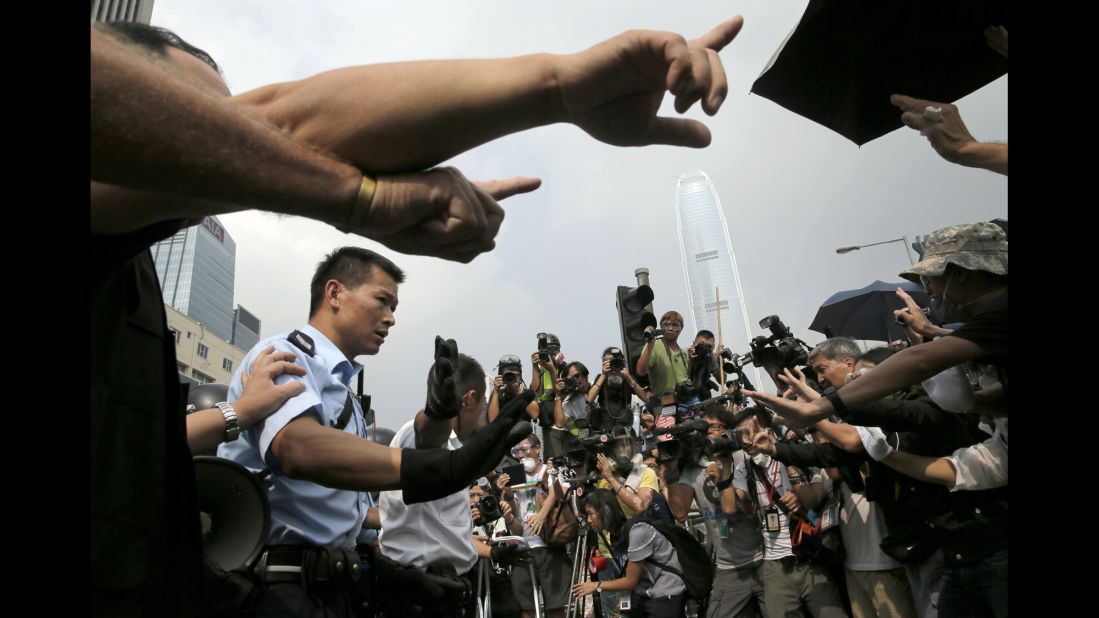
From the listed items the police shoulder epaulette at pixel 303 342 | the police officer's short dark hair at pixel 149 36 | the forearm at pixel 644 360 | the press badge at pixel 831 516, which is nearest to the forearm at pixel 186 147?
the police officer's short dark hair at pixel 149 36

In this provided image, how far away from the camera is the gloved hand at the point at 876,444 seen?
4.59 meters

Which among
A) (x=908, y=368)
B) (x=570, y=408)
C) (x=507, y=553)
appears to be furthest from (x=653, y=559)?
(x=908, y=368)

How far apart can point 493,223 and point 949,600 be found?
3.88 m

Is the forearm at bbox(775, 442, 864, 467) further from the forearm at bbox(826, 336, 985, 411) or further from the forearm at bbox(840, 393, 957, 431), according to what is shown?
the forearm at bbox(826, 336, 985, 411)

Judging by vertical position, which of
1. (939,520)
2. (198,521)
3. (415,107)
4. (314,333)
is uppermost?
(415,107)

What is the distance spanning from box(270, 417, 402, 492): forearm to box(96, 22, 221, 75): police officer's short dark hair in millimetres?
1159

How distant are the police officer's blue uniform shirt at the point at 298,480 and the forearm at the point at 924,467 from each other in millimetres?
3174

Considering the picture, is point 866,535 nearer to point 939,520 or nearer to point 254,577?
point 939,520

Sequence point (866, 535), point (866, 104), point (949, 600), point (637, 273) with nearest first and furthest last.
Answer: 1. point (866, 104)
2. point (949, 600)
3. point (866, 535)
4. point (637, 273)

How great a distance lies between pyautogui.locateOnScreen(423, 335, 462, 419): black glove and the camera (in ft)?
8.71

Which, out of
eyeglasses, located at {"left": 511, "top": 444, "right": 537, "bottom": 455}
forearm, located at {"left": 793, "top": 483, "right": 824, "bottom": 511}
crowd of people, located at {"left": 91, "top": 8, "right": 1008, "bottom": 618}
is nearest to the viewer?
crowd of people, located at {"left": 91, "top": 8, "right": 1008, "bottom": 618}

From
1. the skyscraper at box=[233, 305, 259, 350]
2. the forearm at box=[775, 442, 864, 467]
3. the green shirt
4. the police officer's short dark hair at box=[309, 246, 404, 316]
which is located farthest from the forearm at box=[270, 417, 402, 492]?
the skyscraper at box=[233, 305, 259, 350]

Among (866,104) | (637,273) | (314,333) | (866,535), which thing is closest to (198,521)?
(314,333)

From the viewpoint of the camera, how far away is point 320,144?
4.27 ft
